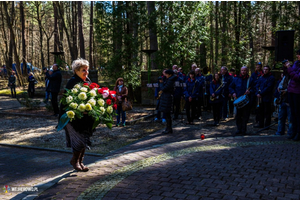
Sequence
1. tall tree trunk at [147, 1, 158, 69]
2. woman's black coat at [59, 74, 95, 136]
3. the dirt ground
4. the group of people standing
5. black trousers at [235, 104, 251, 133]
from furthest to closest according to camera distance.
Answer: tall tree trunk at [147, 1, 158, 69]
black trousers at [235, 104, 251, 133]
the dirt ground
the group of people standing
woman's black coat at [59, 74, 95, 136]

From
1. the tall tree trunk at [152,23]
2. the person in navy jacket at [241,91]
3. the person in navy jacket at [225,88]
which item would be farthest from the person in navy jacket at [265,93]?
the tall tree trunk at [152,23]

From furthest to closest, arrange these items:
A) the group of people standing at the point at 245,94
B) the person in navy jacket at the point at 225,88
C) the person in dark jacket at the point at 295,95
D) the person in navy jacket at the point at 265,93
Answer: the person in navy jacket at the point at 225,88, the person in navy jacket at the point at 265,93, the group of people standing at the point at 245,94, the person in dark jacket at the point at 295,95

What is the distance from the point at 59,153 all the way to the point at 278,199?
17.4 feet

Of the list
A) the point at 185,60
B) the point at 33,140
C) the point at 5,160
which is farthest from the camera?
the point at 185,60

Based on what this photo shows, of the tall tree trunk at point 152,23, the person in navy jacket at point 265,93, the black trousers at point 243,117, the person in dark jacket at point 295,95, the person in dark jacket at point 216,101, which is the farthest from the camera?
the tall tree trunk at point 152,23

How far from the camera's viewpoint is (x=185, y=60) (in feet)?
60.7

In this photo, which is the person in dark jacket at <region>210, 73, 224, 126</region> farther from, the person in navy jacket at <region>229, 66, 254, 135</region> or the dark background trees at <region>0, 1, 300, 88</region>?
the dark background trees at <region>0, 1, 300, 88</region>

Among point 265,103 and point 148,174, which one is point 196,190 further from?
point 265,103

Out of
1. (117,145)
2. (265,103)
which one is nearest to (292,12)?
(265,103)

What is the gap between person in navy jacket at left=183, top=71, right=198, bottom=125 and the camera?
38.4 ft

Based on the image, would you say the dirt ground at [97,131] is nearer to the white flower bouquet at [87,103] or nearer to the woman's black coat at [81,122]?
the woman's black coat at [81,122]

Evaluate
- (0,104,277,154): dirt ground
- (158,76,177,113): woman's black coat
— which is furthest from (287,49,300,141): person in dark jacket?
(158,76,177,113): woman's black coat

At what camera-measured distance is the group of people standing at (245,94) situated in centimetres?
829

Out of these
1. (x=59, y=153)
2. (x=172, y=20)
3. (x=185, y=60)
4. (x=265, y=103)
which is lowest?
(x=59, y=153)
